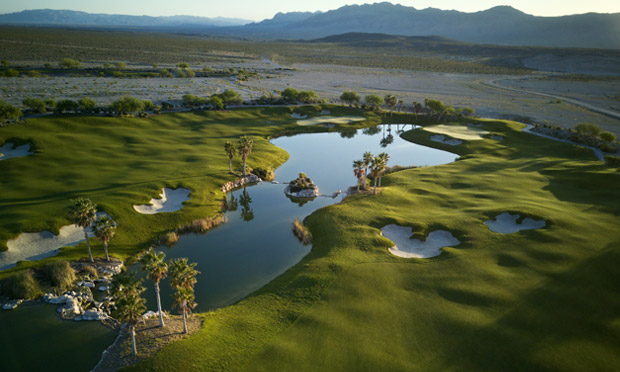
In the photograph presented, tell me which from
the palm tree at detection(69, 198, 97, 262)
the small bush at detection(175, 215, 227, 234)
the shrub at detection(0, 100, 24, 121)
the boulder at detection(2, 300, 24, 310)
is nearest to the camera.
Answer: the boulder at detection(2, 300, 24, 310)

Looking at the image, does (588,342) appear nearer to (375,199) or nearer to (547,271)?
(547,271)

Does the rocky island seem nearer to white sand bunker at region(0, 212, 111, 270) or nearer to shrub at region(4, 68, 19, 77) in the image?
white sand bunker at region(0, 212, 111, 270)

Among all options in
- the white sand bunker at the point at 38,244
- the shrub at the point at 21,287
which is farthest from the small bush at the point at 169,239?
the shrub at the point at 21,287

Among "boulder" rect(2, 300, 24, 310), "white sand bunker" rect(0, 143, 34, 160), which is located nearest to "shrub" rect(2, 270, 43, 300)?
"boulder" rect(2, 300, 24, 310)

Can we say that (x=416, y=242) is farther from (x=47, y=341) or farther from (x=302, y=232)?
(x=47, y=341)

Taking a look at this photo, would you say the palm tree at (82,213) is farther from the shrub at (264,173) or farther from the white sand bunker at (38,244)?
the shrub at (264,173)

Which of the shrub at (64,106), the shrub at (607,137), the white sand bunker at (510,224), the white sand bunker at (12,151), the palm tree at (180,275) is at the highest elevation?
the shrub at (64,106)
